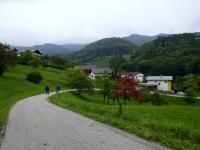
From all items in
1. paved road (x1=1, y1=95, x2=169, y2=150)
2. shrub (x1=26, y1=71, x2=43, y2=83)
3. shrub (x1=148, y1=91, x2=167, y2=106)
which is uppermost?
shrub (x1=26, y1=71, x2=43, y2=83)

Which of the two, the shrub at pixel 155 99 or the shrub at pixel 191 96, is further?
the shrub at pixel 191 96

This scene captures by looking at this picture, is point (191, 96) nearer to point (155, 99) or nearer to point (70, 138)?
point (155, 99)

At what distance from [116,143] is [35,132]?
5496 millimetres

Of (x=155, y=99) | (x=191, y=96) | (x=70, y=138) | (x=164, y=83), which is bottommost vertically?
(x=155, y=99)

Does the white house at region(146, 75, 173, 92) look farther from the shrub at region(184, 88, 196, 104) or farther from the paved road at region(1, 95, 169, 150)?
the paved road at region(1, 95, 169, 150)

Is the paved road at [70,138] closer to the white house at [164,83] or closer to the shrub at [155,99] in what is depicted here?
the shrub at [155,99]

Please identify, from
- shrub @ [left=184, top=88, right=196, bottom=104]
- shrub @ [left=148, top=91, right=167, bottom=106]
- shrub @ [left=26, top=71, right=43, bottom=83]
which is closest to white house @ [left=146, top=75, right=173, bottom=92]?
shrub @ [left=184, top=88, right=196, bottom=104]

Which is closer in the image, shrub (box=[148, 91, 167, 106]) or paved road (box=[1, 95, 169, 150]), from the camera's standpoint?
paved road (box=[1, 95, 169, 150])

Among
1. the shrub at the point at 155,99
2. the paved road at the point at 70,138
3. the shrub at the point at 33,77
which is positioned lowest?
the shrub at the point at 155,99

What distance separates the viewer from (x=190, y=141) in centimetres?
1502

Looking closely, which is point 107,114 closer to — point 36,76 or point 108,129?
point 108,129

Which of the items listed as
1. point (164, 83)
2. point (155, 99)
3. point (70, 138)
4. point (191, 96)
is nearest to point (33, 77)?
point (155, 99)

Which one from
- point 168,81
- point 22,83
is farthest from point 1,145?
point 168,81

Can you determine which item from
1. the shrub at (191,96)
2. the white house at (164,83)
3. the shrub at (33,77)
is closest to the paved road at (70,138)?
the shrub at (33,77)
